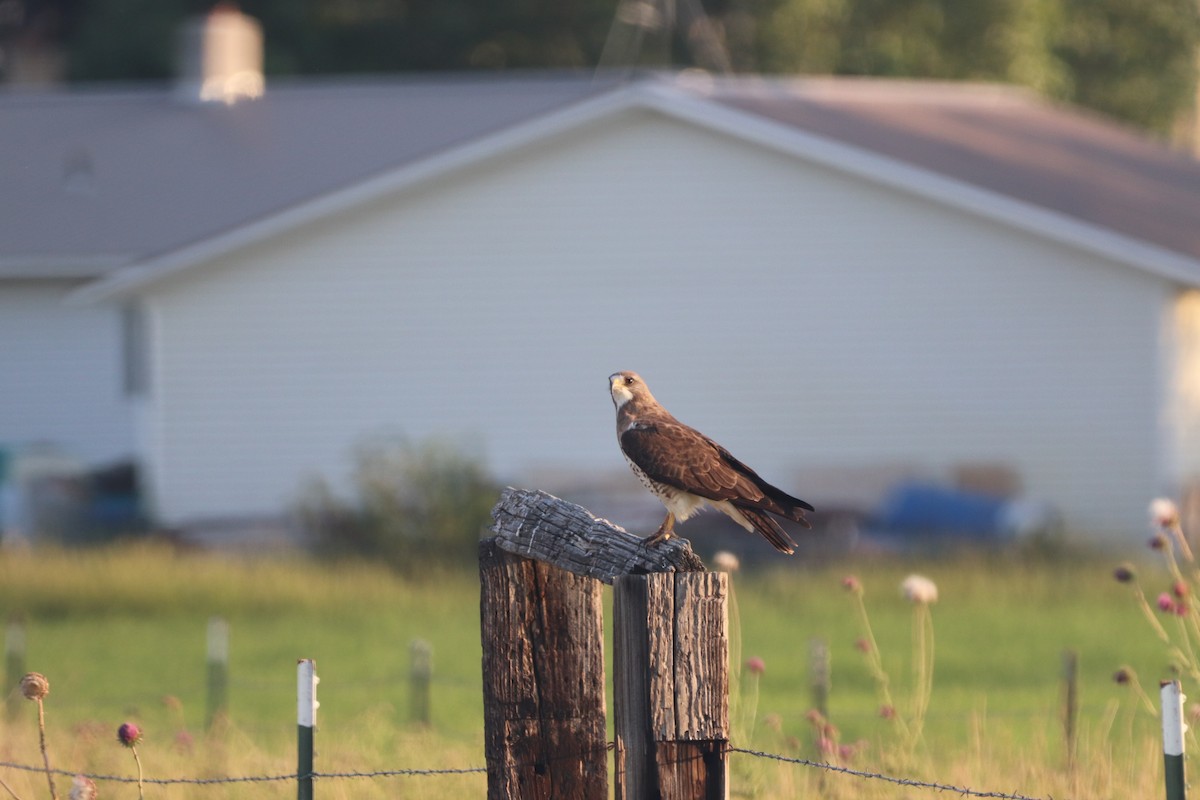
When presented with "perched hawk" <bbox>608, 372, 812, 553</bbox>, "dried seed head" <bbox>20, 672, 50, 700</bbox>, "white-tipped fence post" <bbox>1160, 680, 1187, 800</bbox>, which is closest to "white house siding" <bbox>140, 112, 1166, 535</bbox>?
"perched hawk" <bbox>608, 372, 812, 553</bbox>

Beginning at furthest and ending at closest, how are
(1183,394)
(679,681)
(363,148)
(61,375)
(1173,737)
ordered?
(363,148), (61,375), (1183,394), (1173,737), (679,681)

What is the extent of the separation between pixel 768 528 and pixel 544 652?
3.50ft

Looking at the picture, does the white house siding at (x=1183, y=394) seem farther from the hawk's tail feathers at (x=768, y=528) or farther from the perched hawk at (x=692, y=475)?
the hawk's tail feathers at (x=768, y=528)

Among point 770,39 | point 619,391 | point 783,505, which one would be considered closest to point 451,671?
point 619,391

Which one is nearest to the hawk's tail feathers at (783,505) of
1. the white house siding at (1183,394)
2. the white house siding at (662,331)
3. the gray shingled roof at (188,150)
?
the white house siding at (662,331)

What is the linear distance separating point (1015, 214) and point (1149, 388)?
2.52 metres

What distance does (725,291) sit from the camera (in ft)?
67.6

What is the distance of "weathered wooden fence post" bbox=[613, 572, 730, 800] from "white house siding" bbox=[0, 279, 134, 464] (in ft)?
66.3

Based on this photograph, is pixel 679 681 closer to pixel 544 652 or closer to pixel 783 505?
pixel 544 652

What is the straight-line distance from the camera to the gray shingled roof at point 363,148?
21.8 meters

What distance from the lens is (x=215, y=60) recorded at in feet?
93.6

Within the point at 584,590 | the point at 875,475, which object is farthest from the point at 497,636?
the point at 875,475

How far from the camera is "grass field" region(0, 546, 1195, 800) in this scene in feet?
27.3

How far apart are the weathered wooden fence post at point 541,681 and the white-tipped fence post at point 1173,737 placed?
1.66 metres
